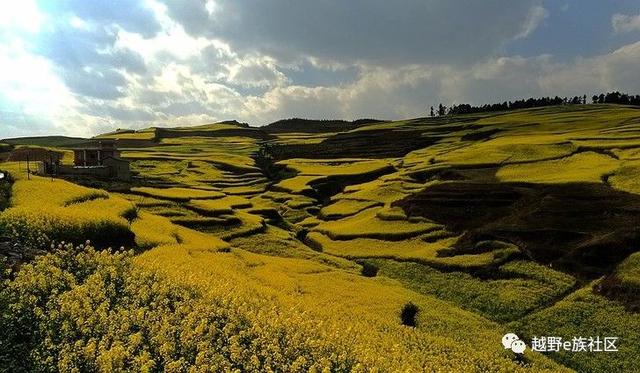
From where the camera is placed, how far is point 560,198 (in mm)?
54750

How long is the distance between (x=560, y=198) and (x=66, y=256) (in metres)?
47.4

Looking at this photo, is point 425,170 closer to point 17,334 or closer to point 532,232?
point 532,232

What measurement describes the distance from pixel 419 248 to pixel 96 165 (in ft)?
229

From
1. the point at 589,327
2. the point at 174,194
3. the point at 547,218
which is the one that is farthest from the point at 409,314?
the point at 174,194

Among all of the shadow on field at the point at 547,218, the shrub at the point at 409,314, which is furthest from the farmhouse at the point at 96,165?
the shrub at the point at 409,314

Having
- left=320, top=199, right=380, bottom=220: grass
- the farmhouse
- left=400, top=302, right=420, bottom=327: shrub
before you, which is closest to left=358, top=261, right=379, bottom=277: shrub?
left=400, top=302, right=420, bottom=327: shrub

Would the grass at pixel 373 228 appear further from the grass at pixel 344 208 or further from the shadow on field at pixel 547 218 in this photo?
the grass at pixel 344 208

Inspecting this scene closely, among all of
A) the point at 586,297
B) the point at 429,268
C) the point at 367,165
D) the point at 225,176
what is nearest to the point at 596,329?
the point at 586,297

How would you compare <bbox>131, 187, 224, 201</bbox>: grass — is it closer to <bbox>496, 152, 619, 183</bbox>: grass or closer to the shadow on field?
the shadow on field

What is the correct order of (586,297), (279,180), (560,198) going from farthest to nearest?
(279,180) → (560,198) → (586,297)

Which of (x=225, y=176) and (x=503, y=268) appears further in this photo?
(x=225, y=176)

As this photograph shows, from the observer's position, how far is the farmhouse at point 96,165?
268 ft

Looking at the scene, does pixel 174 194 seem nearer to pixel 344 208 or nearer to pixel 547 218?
pixel 344 208

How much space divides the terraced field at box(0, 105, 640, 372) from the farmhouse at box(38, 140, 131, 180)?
12.3 metres
